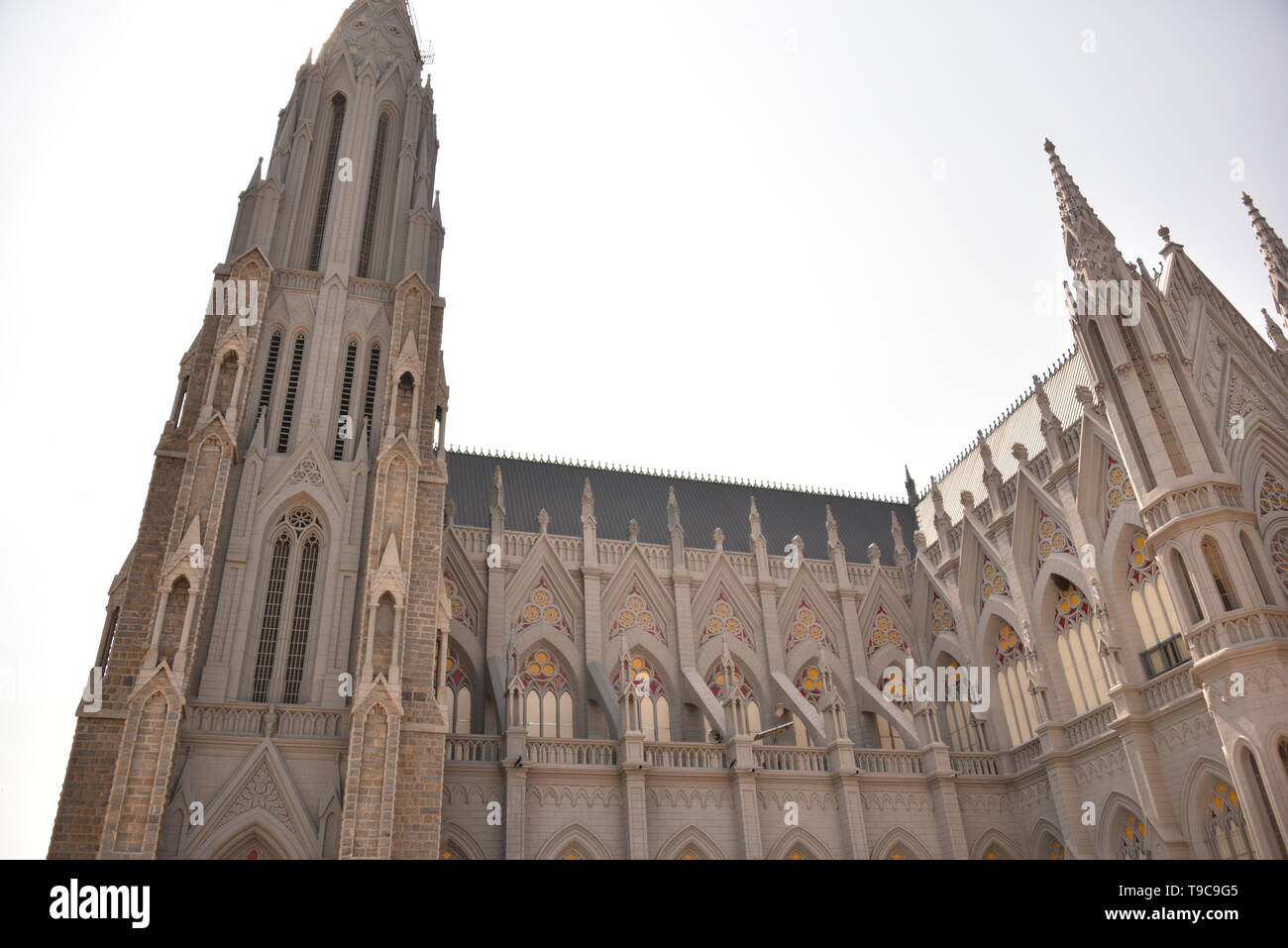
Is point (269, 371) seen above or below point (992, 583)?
above

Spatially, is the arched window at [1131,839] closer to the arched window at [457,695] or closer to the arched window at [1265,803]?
the arched window at [1265,803]

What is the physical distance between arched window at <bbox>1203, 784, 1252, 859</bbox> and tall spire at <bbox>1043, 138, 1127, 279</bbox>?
1280cm

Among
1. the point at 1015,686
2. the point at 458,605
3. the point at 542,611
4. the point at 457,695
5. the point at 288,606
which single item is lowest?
the point at 1015,686

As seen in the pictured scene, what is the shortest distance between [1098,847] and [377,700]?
18.5 m

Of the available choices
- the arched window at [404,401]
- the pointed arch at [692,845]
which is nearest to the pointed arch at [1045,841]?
the pointed arch at [692,845]

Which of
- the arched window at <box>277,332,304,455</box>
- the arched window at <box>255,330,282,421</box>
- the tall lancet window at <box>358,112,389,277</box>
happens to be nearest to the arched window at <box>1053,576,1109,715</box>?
the arched window at <box>277,332,304,455</box>

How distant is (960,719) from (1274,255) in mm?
17330

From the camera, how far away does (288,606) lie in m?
23.5

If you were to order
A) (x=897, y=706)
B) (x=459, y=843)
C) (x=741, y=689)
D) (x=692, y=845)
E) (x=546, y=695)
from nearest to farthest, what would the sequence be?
(x=459, y=843) → (x=692, y=845) → (x=546, y=695) → (x=741, y=689) → (x=897, y=706)

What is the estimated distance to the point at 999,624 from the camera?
30.7 meters

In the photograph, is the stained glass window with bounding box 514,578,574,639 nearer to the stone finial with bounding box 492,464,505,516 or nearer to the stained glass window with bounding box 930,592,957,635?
the stone finial with bounding box 492,464,505,516

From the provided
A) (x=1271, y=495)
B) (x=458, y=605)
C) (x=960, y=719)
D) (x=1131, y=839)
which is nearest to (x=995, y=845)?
(x=1131, y=839)

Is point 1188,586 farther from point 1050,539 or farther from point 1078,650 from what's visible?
point 1050,539
